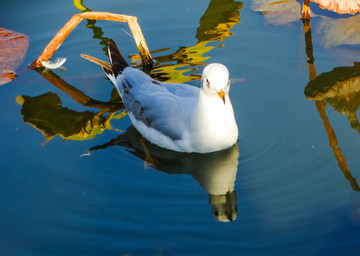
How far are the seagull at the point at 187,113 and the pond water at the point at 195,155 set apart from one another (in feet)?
0.58

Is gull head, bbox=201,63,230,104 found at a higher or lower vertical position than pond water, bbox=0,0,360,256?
higher

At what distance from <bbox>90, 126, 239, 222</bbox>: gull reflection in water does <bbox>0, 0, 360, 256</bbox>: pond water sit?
0.01m

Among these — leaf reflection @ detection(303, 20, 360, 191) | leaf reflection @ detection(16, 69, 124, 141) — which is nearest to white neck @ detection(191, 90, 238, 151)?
leaf reflection @ detection(303, 20, 360, 191)

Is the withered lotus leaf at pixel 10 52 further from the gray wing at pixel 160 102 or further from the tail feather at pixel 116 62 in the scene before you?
the gray wing at pixel 160 102

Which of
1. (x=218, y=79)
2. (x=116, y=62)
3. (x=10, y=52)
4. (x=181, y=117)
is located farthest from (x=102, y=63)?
(x=218, y=79)

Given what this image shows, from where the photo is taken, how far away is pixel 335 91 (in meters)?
5.74

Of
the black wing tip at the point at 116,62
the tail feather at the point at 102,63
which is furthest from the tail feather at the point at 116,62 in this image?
the tail feather at the point at 102,63

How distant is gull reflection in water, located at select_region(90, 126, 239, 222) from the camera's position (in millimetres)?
4523

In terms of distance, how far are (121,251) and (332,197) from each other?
1.66 metres

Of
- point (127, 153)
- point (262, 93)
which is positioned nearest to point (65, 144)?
point (127, 153)

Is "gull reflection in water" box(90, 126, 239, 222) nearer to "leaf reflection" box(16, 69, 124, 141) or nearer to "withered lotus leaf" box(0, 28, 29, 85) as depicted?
"leaf reflection" box(16, 69, 124, 141)

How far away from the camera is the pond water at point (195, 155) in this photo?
4.11 meters

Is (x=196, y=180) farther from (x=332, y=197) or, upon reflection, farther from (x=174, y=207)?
(x=332, y=197)

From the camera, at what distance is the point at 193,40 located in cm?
674
